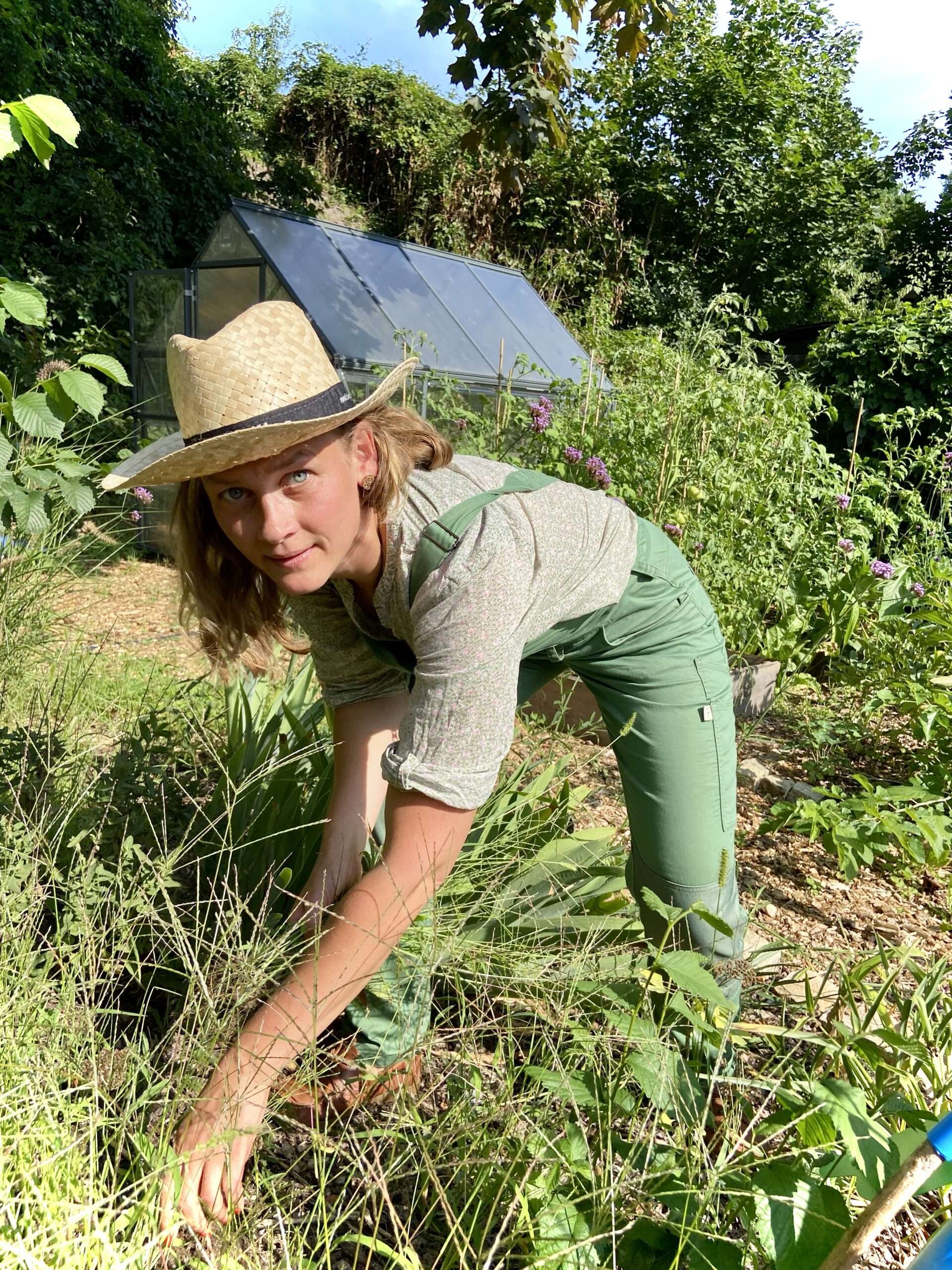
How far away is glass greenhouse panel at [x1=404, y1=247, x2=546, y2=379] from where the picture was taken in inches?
275

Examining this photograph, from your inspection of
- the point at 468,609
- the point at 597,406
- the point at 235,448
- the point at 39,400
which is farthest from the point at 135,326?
the point at 468,609

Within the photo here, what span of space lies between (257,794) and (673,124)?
17.5 m

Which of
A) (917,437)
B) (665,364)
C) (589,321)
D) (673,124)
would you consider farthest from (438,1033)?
(673,124)

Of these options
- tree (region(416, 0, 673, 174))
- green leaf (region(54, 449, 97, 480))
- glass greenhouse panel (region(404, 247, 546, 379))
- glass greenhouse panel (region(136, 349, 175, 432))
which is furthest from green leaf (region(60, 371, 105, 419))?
glass greenhouse panel (region(404, 247, 546, 379))

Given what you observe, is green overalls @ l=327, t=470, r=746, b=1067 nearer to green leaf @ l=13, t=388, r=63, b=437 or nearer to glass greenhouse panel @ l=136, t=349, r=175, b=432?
green leaf @ l=13, t=388, r=63, b=437

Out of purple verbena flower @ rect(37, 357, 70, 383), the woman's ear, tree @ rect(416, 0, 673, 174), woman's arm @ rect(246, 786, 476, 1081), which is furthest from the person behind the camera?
tree @ rect(416, 0, 673, 174)

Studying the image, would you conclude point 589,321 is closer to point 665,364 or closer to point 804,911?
point 665,364

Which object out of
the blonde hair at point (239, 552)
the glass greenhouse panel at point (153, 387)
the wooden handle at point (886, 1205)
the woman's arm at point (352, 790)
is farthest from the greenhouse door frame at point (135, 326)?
the wooden handle at point (886, 1205)

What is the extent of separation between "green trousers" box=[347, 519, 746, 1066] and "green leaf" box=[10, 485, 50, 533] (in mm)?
1068

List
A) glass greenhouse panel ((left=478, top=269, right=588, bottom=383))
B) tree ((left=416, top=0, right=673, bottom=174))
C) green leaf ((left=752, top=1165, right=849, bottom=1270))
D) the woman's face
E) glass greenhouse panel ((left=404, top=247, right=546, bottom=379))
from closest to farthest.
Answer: green leaf ((left=752, top=1165, right=849, bottom=1270)) → the woman's face → tree ((left=416, top=0, right=673, bottom=174)) → glass greenhouse panel ((left=404, top=247, right=546, bottom=379)) → glass greenhouse panel ((left=478, top=269, right=588, bottom=383))

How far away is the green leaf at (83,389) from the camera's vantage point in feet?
6.06

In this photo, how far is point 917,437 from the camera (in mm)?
8289

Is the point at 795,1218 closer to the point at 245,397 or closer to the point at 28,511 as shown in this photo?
the point at 245,397

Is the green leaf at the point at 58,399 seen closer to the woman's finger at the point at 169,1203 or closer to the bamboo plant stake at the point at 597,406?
the woman's finger at the point at 169,1203
